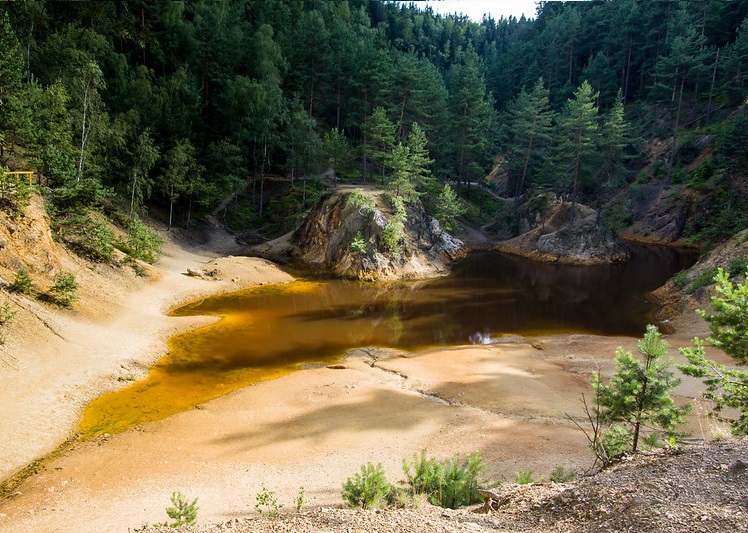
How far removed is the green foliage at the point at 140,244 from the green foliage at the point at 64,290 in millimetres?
9405

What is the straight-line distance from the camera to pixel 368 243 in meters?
38.4

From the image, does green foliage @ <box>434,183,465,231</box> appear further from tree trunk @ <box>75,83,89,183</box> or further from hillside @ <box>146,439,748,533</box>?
hillside @ <box>146,439,748,533</box>

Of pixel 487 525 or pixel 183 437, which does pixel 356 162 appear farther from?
pixel 487 525

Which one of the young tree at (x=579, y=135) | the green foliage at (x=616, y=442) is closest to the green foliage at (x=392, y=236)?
the young tree at (x=579, y=135)

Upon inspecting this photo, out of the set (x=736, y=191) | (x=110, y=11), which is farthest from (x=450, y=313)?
(x=110, y=11)

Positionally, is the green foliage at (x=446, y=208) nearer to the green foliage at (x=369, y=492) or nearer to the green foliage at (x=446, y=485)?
the green foliage at (x=446, y=485)

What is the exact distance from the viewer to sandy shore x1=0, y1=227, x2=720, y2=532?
10.8m

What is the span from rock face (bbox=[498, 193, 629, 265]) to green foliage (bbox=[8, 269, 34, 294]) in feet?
145

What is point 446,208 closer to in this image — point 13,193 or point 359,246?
point 359,246

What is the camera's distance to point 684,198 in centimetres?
5325

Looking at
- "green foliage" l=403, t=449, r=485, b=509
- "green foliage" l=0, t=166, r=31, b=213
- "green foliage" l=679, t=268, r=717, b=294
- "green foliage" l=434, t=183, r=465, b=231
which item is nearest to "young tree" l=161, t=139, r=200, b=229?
"green foliage" l=0, t=166, r=31, b=213

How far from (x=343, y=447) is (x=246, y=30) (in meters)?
59.8

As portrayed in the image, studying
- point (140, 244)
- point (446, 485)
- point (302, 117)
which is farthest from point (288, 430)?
point (302, 117)

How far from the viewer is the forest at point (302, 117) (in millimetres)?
30938
